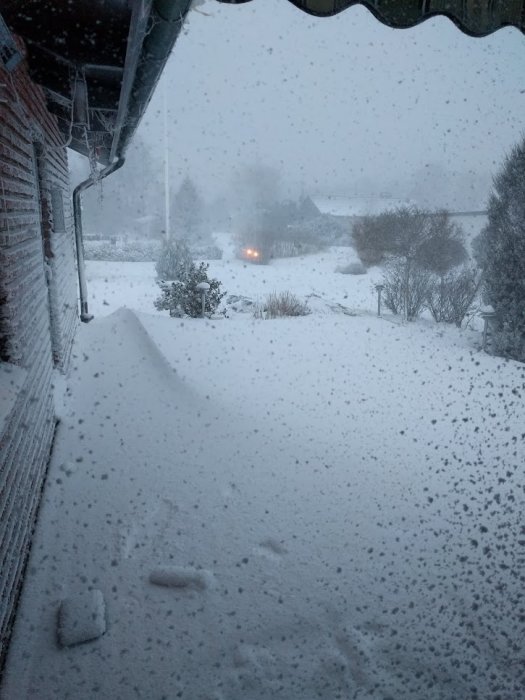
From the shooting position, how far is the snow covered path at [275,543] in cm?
218

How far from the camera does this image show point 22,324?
2875 mm

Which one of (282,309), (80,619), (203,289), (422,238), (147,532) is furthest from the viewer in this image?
(422,238)

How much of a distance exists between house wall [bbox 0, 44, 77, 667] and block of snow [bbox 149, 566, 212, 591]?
773mm

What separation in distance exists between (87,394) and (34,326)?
192 centimetres

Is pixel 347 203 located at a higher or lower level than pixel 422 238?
higher

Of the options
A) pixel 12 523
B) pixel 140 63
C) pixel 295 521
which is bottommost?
pixel 295 521

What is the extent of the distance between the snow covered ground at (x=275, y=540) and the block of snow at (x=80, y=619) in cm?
5

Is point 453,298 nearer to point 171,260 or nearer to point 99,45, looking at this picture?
point 171,260

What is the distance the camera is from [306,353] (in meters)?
8.08

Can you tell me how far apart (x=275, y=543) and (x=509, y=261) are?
9127 mm

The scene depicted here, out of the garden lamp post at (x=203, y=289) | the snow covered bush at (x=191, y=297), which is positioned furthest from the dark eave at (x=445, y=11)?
the snow covered bush at (x=191, y=297)

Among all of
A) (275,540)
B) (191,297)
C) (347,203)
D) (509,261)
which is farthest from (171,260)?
(347,203)

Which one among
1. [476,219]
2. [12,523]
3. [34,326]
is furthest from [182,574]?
[476,219]

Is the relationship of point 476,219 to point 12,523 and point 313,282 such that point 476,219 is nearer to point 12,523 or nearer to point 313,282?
point 313,282
